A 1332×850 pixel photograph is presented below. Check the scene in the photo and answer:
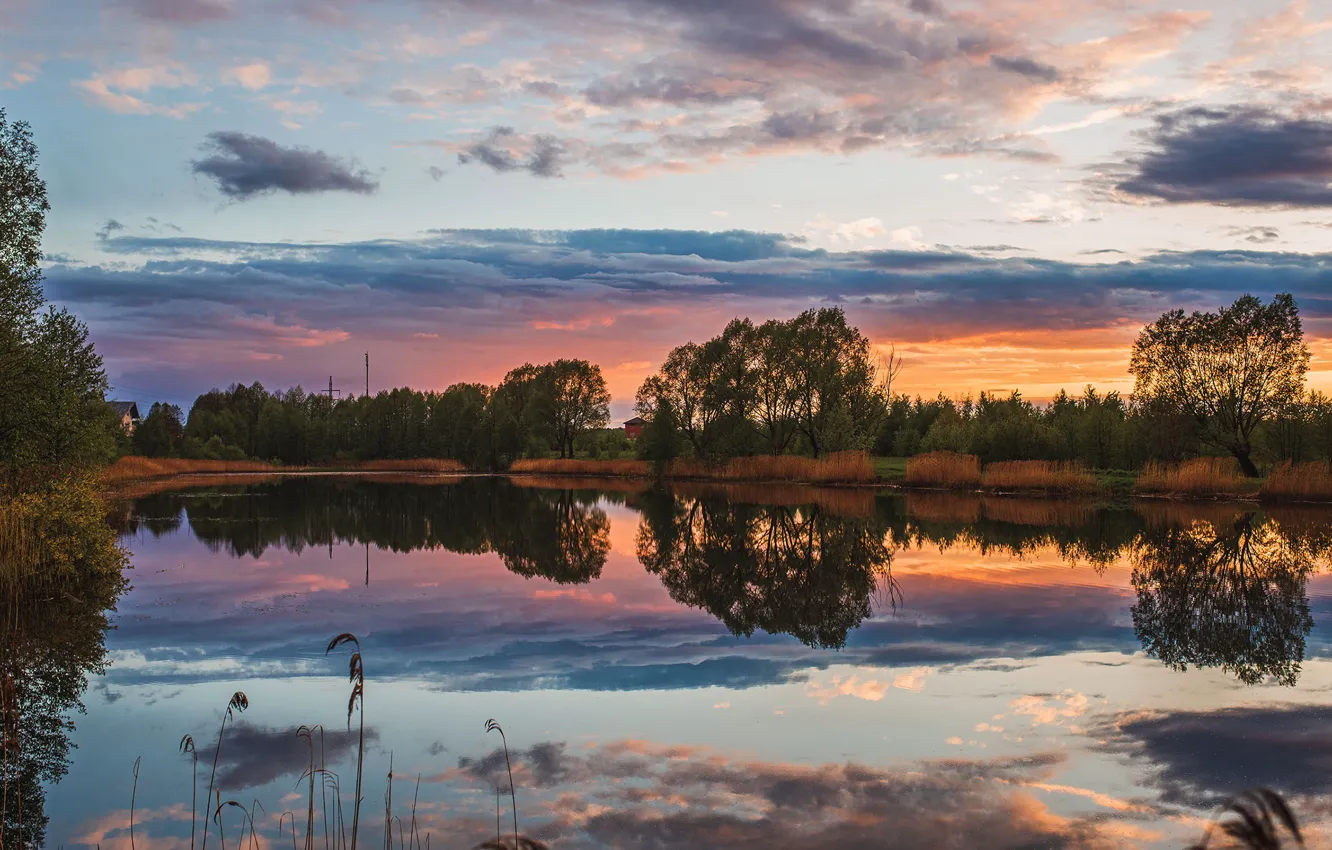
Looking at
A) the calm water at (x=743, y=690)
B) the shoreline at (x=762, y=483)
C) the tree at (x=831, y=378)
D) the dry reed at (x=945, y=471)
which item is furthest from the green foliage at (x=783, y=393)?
the calm water at (x=743, y=690)

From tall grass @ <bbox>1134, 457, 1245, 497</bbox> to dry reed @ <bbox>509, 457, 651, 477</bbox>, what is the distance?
35.7 m

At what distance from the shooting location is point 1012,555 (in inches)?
875

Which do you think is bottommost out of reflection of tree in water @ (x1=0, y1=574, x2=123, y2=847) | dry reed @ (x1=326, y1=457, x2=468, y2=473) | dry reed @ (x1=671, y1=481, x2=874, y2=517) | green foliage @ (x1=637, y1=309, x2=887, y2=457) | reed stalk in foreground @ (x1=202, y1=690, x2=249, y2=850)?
dry reed @ (x1=326, y1=457, x2=468, y2=473)

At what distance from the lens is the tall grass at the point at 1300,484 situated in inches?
1357

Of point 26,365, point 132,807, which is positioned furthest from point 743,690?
point 26,365

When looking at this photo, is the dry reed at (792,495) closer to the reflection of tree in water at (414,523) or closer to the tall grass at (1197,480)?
the reflection of tree in water at (414,523)

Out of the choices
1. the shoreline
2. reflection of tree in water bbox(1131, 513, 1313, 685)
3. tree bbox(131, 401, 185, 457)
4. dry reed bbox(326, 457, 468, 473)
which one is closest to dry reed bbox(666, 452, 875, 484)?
the shoreline

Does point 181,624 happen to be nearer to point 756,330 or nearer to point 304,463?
point 756,330

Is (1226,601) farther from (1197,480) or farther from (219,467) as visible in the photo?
(219,467)

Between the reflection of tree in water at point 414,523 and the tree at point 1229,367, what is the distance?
2640 cm

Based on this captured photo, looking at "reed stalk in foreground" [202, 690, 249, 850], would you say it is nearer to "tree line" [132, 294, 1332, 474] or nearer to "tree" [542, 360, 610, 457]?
"tree line" [132, 294, 1332, 474]

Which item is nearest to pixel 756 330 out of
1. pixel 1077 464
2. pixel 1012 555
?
pixel 1077 464

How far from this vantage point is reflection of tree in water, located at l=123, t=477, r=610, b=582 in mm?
24000

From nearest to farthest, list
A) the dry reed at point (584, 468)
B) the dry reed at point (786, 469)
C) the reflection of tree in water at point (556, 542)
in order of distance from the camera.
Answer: the reflection of tree in water at point (556, 542) → the dry reed at point (786, 469) → the dry reed at point (584, 468)
